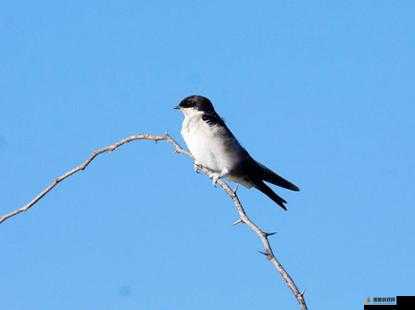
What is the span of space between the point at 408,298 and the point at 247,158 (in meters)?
4.26

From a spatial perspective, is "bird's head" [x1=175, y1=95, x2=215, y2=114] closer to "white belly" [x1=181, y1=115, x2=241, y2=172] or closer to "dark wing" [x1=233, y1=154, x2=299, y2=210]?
"white belly" [x1=181, y1=115, x2=241, y2=172]

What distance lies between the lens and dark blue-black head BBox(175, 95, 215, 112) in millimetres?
9141

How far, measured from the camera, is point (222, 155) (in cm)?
876

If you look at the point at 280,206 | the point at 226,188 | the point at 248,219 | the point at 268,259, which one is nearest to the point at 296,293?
the point at 268,259

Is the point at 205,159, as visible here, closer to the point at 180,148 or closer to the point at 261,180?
the point at 261,180

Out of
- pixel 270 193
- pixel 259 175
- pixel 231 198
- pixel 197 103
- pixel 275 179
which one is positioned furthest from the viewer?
pixel 197 103

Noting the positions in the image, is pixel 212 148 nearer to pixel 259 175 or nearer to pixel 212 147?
pixel 212 147

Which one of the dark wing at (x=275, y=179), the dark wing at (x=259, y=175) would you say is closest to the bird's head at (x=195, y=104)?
the dark wing at (x=259, y=175)

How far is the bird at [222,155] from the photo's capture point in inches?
344

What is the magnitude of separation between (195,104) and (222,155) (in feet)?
2.46

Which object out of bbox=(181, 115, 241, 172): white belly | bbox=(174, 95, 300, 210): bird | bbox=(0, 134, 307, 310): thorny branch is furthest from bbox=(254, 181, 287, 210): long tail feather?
bbox=(0, 134, 307, 310): thorny branch

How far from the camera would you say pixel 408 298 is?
15.7ft

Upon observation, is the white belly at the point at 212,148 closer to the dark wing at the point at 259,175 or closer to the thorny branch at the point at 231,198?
the dark wing at the point at 259,175

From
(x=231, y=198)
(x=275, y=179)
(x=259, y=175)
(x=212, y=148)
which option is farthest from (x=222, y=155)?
(x=231, y=198)
